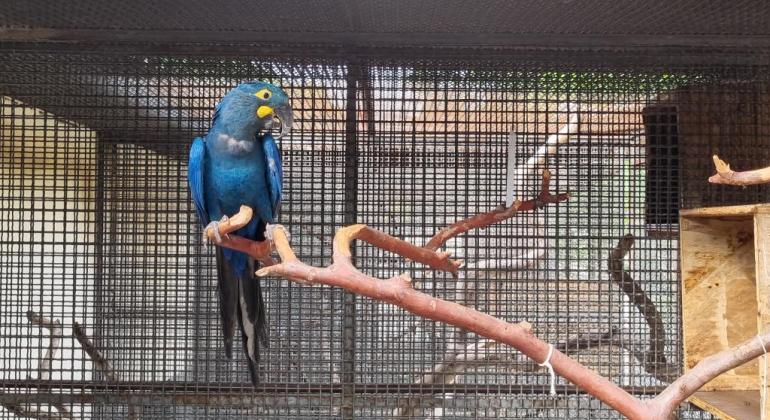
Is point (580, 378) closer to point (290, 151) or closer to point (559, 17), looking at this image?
point (559, 17)

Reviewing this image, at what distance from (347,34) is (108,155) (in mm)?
1178

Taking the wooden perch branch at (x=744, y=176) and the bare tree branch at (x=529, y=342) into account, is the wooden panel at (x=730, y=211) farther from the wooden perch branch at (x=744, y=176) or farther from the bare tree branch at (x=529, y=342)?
the bare tree branch at (x=529, y=342)

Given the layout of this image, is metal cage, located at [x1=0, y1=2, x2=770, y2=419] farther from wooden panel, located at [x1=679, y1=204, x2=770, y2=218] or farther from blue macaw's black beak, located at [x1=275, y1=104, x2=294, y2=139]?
wooden panel, located at [x1=679, y1=204, x2=770, y2=218]

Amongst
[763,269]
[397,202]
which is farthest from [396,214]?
[763,269]

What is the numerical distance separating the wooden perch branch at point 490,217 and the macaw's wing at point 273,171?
1.62ft

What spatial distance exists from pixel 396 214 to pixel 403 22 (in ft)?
2.24

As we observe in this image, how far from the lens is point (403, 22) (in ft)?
5.83

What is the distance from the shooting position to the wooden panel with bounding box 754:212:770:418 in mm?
1242

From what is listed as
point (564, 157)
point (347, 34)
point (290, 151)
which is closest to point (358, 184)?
point (290, 151)

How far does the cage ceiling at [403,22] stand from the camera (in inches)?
65.0

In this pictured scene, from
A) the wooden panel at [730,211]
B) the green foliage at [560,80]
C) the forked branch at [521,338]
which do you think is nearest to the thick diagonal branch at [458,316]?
the forked branch at [521,338]

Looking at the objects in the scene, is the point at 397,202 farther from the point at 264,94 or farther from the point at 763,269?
the point at 763,269

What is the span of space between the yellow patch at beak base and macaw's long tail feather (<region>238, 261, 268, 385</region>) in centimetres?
44

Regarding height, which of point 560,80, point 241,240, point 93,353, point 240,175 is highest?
point 560,80
